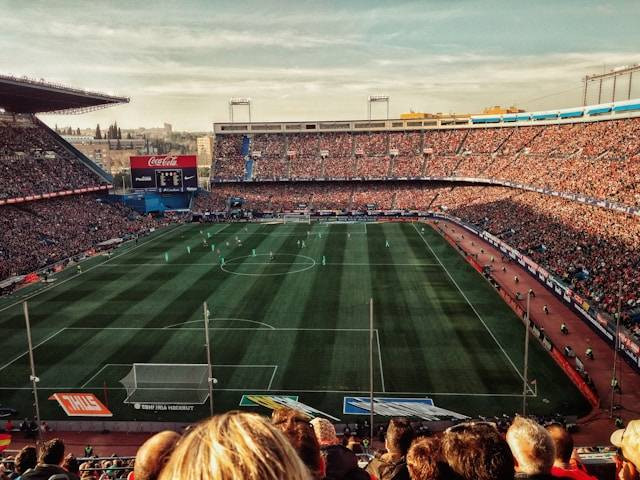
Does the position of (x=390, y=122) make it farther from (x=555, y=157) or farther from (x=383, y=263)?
(x=383, y=263)

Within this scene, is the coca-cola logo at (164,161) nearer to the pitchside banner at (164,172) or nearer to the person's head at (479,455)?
the pitchside banner at (164,172)

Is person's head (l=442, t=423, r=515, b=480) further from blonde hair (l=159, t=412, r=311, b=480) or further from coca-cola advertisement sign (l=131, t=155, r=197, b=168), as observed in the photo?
coca-cola advertisement sign (l=131, t=155, r=197, b=168)

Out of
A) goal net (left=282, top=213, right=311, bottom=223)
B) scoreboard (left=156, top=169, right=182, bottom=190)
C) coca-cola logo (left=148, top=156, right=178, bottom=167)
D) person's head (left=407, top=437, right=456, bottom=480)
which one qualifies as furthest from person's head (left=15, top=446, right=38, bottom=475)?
coca-cola logo (left=148, top=156, right=178, bottom=167)

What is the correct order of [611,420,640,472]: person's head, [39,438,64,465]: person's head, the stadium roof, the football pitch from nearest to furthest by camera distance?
[611,420,640,472]: person's head, [39,438,64,465]: person's head, the football pitch, the stadium roof

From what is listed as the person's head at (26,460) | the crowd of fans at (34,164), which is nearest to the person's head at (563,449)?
the person's head at (26,460)

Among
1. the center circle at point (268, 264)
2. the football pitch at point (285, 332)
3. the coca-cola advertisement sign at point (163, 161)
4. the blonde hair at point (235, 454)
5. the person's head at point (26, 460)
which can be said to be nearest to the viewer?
the blonde hair at point (235, 454)

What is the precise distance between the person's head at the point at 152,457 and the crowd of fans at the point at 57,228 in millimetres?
50530

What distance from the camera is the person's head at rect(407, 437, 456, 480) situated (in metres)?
3.75

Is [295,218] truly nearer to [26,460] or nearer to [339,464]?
[26,460]

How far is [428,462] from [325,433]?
1.99 metres

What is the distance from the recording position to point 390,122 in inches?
4176

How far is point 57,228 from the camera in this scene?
207 ft

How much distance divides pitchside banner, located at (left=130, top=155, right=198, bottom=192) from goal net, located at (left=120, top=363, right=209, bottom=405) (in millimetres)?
63958

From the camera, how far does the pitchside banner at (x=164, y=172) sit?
85625 mm
